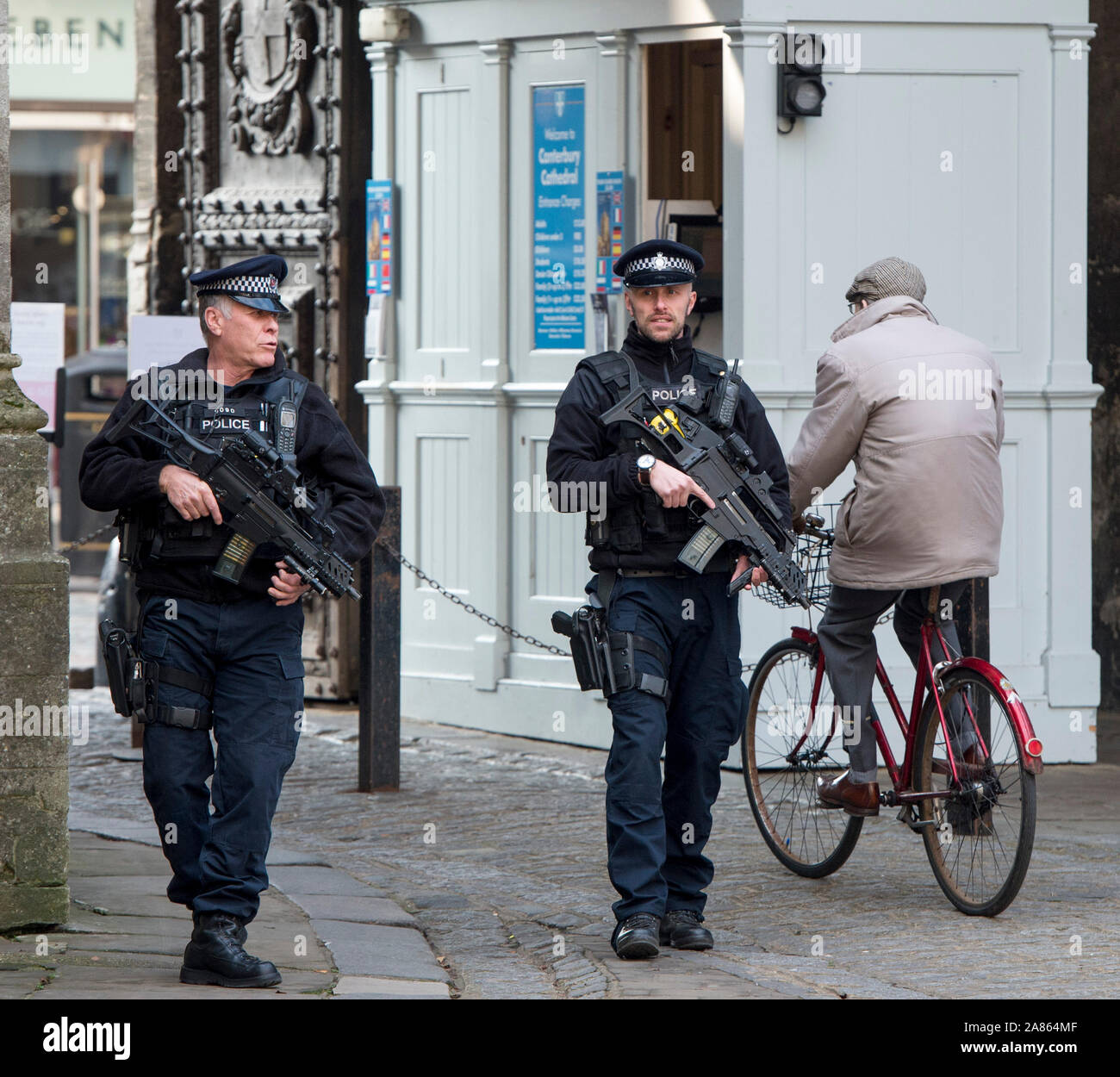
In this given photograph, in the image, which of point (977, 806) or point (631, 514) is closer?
point (631, 514)

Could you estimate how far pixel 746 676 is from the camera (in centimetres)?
864

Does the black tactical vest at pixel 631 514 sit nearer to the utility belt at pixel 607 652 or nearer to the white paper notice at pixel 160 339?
the utility belt at pixel 607 652

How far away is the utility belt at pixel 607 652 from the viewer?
18.7 feet

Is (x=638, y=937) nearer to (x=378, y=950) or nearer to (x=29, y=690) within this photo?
(x=378, y=950)

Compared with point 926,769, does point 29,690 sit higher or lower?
higher

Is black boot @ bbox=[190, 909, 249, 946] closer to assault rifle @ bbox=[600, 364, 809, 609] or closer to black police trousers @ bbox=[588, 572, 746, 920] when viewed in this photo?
black police trousers @ bbox=[588, 572, 746, 920]

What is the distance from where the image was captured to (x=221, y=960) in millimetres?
5125

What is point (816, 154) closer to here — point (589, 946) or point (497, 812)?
point (497, 812)

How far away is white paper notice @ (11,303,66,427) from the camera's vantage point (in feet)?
30.5

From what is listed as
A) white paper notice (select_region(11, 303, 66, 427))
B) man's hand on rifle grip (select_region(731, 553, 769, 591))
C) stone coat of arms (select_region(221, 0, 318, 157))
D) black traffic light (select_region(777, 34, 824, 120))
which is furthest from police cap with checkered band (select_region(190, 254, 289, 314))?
stone coat of arms (select_region(221, 0, 318, 157))

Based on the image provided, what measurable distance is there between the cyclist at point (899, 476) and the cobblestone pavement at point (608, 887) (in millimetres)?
506

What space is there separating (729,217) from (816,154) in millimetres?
432

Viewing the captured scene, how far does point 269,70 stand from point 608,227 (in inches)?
91.6

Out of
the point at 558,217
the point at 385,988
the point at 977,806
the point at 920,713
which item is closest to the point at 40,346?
the point at 558,217
